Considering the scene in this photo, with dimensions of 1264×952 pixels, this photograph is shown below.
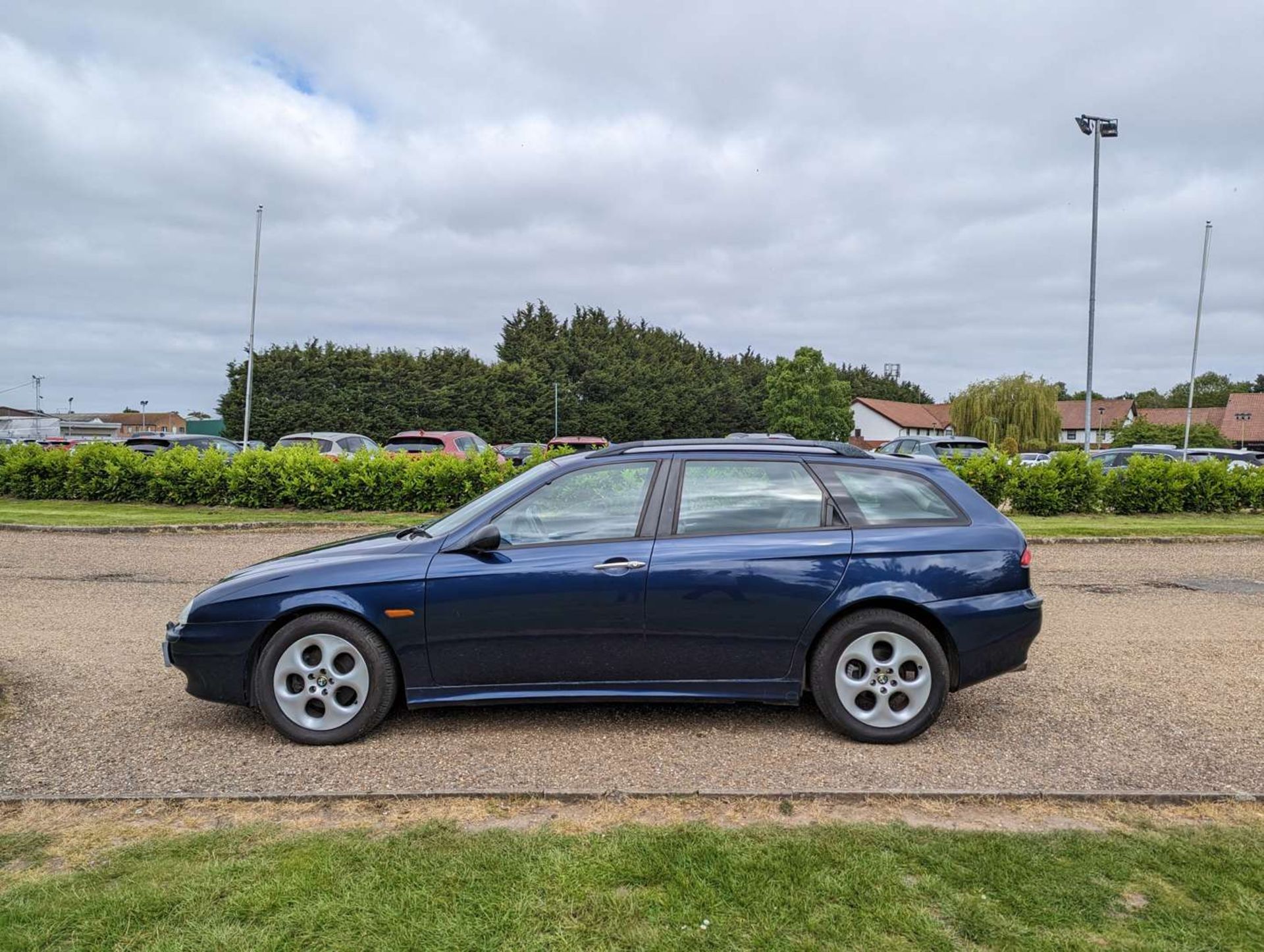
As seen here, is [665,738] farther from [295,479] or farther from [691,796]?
[295,479]

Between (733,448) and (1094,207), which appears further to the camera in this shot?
(1094,207)

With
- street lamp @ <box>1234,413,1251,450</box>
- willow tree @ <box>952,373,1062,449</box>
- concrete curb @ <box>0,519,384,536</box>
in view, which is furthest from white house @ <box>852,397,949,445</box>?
concrete curb @ <box>0,519,384,536</box>

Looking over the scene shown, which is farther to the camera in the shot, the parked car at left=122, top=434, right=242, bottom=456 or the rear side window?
the parked car at left=122, top=434, right=242, bottom=456

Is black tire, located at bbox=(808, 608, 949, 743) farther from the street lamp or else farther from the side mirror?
the street lamp

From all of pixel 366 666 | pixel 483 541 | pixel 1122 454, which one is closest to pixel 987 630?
pixel 483 541

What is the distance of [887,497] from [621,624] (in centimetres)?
165

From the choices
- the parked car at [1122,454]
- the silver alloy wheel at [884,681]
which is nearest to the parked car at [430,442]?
the silver alloy wheel at [884,681]

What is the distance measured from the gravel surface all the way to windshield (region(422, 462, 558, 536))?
1.08 metres

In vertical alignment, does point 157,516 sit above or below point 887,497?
below

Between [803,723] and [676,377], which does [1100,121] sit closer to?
[803,723]

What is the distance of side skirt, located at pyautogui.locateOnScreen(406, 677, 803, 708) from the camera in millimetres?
4422

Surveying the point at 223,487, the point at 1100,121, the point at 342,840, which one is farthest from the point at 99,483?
the point at 1100,121

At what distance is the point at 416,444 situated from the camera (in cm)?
2109

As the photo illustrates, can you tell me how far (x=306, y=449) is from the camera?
16.9m
